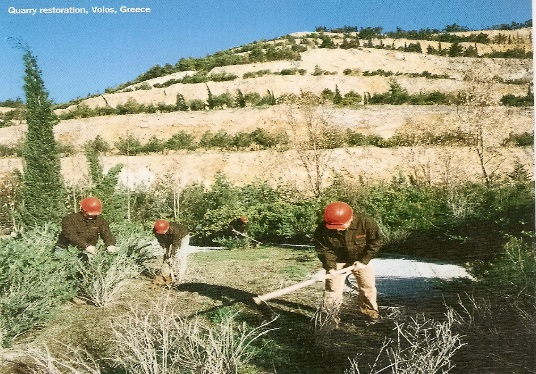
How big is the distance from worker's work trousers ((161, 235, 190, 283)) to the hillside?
4493mm

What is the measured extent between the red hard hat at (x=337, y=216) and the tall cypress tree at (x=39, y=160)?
7.53 meters

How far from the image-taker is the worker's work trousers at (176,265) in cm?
529

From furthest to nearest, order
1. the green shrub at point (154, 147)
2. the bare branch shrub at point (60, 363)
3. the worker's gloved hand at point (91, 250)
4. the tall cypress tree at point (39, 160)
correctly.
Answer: the green shrub at point (154, 147), the tall cypress tree at point (39, 160), the worker's gloved hand at point (91, 250), the bare branch shrub at point (60, 363)

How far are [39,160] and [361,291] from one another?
8.05 m

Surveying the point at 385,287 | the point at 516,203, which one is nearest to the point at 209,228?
the point at 385,287

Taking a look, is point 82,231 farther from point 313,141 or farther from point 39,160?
point 313,141

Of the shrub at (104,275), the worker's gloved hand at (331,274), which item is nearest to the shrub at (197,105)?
the shrub at (104,275)

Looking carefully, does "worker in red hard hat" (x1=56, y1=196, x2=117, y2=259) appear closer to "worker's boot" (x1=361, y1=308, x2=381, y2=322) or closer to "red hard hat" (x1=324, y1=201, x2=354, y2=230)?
"red hard hat" (x1=324, y1=201, x2=354, y2=230)

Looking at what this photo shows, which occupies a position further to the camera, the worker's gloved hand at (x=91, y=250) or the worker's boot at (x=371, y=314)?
the worker's gloved hand at (x=91, y=250)

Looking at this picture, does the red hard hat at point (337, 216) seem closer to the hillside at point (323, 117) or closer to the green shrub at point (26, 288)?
the hillside at point (323, 117)

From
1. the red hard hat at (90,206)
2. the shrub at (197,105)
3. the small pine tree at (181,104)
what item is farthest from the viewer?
the small pine tree at (181,104)

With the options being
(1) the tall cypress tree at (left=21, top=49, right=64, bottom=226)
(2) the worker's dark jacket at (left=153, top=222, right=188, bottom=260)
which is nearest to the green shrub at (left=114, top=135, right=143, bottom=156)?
(1) the tall cypress tree at (left=21, top=49, right=64, bottom=226)

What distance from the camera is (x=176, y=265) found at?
5359mm

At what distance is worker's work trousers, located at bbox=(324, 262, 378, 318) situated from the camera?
357 cm
